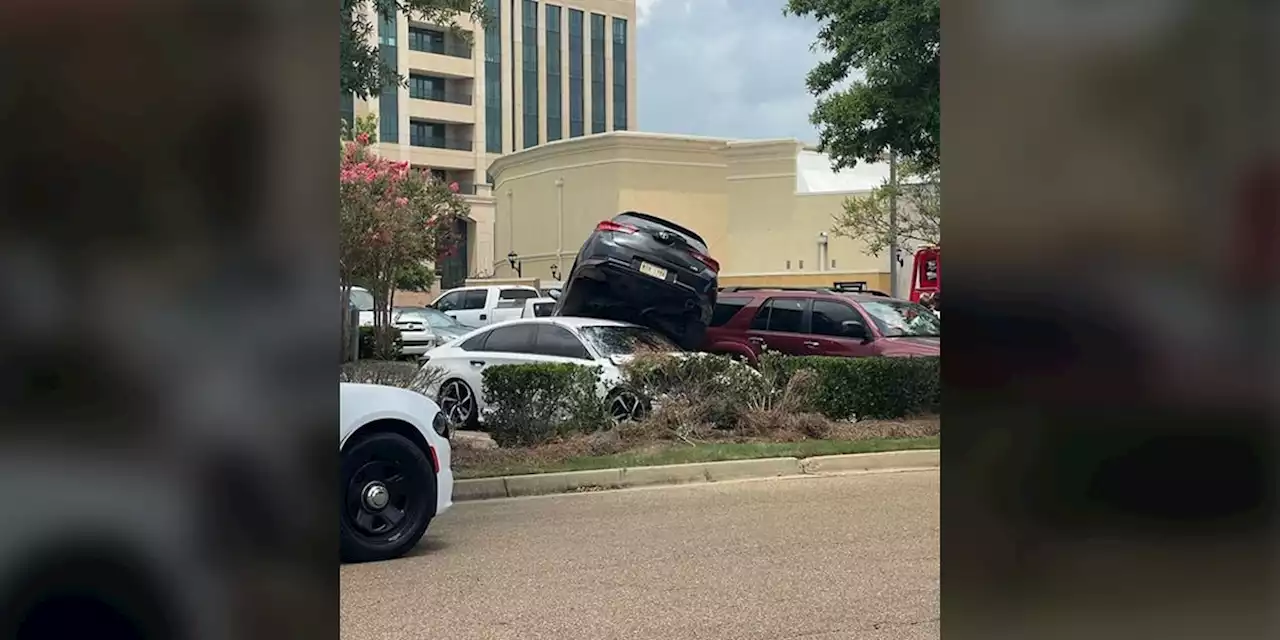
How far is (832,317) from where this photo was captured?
555 inches

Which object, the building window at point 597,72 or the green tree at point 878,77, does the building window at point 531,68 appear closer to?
the building window at point 597,72

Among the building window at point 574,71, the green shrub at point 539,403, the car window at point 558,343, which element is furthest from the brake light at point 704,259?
the building window at point 574,71

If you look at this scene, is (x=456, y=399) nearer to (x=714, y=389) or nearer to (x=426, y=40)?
(x=714, y=389)

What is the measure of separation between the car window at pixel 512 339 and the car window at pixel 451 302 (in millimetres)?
14651

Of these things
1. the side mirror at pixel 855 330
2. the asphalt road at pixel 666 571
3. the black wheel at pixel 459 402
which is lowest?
the asphalt road at pixel 666 571

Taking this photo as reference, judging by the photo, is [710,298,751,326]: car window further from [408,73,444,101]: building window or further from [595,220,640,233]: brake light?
[408,73,444,101]: building window

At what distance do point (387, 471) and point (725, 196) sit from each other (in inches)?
1406

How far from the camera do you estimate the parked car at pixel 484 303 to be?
85.5ft

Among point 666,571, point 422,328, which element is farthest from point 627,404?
point 422,328

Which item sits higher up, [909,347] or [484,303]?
[484,303]

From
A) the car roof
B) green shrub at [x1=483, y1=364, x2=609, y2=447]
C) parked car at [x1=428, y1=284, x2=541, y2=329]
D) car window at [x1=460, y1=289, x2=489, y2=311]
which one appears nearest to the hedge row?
green shrub at [x1=483, y1=364, x2=609, y2=447]
